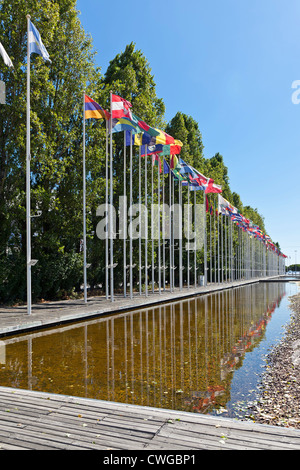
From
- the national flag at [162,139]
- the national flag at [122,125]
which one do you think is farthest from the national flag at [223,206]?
the national flag at [122,125]

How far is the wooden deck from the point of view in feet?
11.8

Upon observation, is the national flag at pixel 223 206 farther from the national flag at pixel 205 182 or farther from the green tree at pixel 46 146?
the green tree at pixel 46 146

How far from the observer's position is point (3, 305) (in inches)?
650

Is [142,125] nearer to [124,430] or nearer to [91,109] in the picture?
[91,109]

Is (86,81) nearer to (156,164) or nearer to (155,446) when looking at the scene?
(156,164)

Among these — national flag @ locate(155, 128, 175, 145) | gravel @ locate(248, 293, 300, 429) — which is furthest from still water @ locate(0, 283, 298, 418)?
national flag @ locate(155, 128, 175, 145)

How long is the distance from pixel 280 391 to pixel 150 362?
2.85m

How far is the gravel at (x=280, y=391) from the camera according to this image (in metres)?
4.73

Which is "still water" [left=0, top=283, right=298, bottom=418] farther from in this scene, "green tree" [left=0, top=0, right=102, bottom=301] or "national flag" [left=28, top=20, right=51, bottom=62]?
"national flag" [left=28, top=20, right=51, bottom=62]

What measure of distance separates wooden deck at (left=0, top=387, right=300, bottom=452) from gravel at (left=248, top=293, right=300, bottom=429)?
0.79 metres

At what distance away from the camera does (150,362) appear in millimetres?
7891

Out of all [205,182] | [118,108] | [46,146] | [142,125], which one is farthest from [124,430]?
[205,182]

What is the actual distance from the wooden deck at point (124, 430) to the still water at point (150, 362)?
0.99 metres
